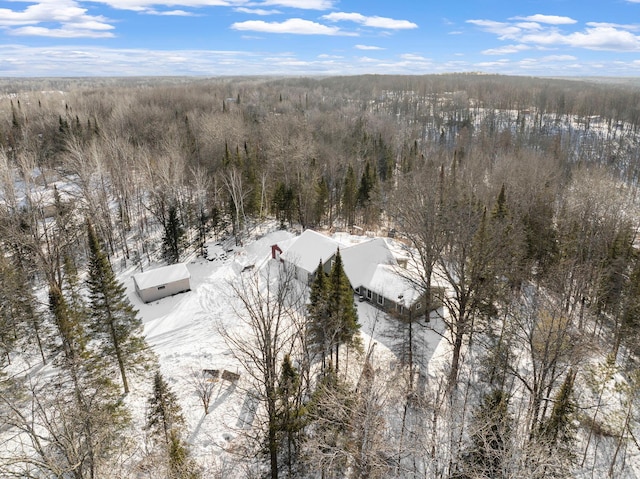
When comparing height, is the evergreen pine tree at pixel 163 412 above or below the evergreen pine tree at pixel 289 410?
below

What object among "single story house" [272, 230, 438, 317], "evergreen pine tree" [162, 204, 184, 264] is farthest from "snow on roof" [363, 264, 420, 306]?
"evergreen pine tree" [162, 204, 184, 264]

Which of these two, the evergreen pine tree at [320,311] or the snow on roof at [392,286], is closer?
the evergreen pine tree at [320,311]

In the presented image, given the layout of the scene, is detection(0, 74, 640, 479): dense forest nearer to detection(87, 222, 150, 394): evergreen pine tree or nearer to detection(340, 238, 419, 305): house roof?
detection(87, 222, 150, 394): evergreen pine tree

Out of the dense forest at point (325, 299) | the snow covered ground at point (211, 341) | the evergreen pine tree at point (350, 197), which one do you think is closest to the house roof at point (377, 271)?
the snow covered ground at point (211, 341)

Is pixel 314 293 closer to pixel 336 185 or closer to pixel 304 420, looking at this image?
pixel 304 420

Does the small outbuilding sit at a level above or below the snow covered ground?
above

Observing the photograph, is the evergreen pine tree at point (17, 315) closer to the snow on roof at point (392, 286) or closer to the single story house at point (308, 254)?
the single story house at point (308, 254)
